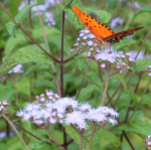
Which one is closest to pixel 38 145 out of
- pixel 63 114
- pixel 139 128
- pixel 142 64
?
pixel 63 114

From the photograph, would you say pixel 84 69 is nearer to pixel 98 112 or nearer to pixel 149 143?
pixel 98 112

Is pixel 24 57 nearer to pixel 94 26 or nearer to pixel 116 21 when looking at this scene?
pixel 94 26

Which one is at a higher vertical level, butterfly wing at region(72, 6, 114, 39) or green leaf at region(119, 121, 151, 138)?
butterfly wing at region(72, 6, 114, 39)

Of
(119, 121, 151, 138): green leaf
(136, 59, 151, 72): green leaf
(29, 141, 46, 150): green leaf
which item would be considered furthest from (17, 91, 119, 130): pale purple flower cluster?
(136, 59, 151, 72): green leaf

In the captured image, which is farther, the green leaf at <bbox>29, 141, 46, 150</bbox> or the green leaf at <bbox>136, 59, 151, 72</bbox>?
the green leaf at <bbox>136, 59, 151, 72</bbox>

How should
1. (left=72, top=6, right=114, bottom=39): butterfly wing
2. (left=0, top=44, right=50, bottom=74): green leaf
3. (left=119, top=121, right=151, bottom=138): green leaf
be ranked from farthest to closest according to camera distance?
(left=119, top=121, right=151, bottom=138): green leaf
(left=0, top=44, right=50, bottom=74): green leaf
(left=72, top=6, right=114, bottom=39): butterfly wing

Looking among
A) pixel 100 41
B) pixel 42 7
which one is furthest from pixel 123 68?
pixel 42 7

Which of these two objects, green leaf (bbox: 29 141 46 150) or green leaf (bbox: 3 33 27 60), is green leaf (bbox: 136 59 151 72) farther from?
green leaf (bbox: 3 33 27 60)
